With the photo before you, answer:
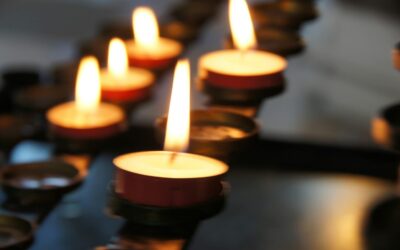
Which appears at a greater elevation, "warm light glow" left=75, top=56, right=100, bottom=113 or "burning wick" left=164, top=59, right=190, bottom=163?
"burning wick" left=164, top=59, right=190, bottom=163

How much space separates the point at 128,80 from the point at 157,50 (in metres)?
0.15

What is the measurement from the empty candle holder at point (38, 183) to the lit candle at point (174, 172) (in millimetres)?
194

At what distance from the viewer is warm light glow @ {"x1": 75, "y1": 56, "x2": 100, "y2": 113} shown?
92 centimetres

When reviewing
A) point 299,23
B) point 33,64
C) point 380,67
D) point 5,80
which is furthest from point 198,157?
point 33,64

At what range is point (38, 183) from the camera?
0.83m

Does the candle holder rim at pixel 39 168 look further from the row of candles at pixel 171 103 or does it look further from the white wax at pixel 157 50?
the white wax at pixel 157 50

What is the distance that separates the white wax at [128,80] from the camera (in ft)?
3.32

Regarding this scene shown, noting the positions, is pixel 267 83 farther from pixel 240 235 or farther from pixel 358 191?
pixel 358 191

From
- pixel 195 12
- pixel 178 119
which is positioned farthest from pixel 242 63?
pixel 195 12

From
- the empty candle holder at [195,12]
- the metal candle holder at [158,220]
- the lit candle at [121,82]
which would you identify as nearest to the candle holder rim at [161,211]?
the metal candle holder at [158,220]

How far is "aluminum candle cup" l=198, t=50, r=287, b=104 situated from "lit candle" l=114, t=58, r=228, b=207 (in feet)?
0.45

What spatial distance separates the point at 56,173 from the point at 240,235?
77cm

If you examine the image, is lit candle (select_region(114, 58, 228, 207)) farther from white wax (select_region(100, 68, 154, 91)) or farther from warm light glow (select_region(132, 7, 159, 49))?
warm light glow (select_region(132, 7, 159, 49))

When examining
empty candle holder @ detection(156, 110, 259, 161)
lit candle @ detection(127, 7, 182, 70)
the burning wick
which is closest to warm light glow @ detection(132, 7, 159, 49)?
lit candle @ detection(127, 7, 182, 70)
